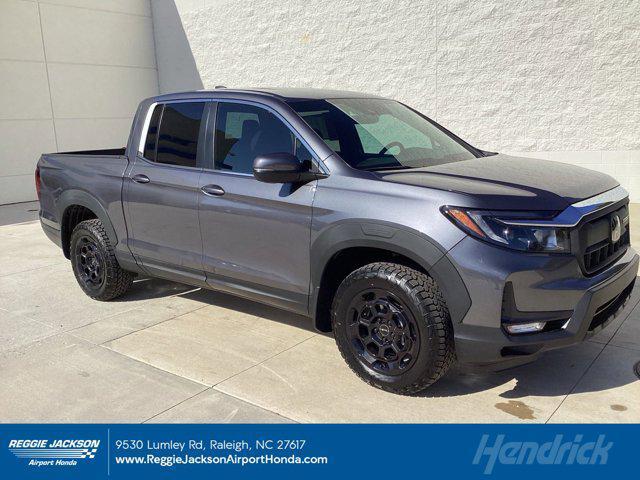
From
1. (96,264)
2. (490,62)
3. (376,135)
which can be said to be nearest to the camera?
(376,135)

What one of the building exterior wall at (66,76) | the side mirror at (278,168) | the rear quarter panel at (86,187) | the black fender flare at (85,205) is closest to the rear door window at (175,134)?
the rear quarter panel at (86,187)

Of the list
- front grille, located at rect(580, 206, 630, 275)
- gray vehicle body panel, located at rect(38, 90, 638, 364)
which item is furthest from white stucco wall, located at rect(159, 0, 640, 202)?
front grille, located at rect(580, 206, 630, 275)

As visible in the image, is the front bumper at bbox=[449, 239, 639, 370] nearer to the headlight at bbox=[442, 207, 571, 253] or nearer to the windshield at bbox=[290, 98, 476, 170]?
the headlight at bbox=[442, 207, 571, 253]

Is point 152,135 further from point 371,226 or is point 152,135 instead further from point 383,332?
point 383,332

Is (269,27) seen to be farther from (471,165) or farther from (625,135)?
(471,165)

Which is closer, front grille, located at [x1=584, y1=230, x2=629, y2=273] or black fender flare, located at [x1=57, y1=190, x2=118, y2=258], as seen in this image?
front grille, located at [x1=584, y1=230, x2=629, y2=273]

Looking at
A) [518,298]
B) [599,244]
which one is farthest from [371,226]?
[599,244]

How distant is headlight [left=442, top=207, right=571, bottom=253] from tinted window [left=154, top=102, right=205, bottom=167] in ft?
7.47

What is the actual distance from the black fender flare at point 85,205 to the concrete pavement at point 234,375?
70cm

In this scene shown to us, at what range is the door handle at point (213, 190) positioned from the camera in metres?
4.26

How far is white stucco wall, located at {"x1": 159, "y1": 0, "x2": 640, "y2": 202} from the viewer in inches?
346

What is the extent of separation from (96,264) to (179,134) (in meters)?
1.57

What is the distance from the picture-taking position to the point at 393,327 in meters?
3.51

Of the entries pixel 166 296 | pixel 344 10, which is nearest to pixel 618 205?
pixel 166 296
